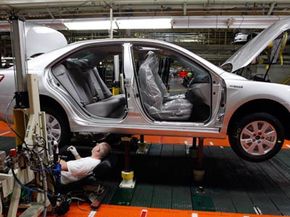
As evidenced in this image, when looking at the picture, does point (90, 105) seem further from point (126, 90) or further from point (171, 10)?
point (171, 10)

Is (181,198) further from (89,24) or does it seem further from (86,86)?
(89,24)

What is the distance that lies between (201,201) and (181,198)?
0.75 ft

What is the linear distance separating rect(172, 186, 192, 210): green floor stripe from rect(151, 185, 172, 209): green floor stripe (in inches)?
2.3

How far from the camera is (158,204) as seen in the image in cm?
301

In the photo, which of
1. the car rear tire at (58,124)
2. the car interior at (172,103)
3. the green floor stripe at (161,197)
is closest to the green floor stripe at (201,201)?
the green floor stripe at (161,197)

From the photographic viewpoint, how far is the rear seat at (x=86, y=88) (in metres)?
3.76

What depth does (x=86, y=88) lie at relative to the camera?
13.8 ft

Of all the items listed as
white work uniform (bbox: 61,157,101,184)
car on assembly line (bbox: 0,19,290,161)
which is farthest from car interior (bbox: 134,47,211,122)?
white work uniform (bbox: 61,157,101,184)

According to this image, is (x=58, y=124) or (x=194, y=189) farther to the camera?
(x=58, y=124)

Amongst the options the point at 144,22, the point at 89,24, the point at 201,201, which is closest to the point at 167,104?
the point at 201,201

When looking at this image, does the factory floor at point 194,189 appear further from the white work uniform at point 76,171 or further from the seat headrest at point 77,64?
the seat headrest at point 77,64

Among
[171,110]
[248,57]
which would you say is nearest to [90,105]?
[171,110]

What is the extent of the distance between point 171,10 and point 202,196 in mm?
→ 5838

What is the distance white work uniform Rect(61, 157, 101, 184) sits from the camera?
3098 millimetres
